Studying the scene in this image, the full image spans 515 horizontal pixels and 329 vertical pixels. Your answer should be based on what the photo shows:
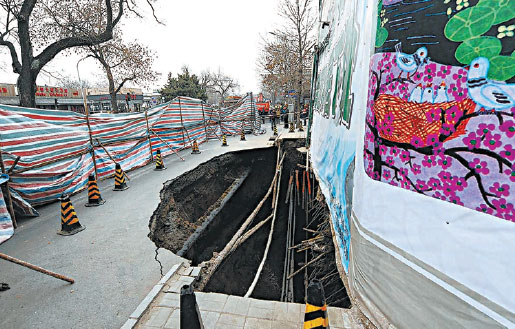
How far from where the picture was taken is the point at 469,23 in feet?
5.28

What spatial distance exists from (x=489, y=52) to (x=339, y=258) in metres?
2.88

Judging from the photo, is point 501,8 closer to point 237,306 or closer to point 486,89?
point 486,89

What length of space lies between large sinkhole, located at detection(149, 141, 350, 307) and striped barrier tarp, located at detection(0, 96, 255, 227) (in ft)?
8.11

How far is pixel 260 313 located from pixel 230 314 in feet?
1.24

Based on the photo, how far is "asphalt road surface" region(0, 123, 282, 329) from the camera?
130 inches

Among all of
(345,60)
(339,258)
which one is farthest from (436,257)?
(345,60)

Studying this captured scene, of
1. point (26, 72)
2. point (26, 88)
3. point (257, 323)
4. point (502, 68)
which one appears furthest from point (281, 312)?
point (26, 72)

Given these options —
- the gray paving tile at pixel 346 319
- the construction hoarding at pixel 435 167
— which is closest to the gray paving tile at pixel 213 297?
the gray paving tile at pixel 346 319

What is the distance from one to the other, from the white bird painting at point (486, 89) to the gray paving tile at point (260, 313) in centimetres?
304

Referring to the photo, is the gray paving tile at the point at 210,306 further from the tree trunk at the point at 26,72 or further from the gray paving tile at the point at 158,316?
the tree trunk at the point at 26,72

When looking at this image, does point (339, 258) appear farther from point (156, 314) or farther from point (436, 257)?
point (156, 314)

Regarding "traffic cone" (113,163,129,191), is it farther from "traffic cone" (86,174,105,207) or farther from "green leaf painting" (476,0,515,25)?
"green leaf painting" (476,0,515,25)

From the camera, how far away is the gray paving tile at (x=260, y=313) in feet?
10.6

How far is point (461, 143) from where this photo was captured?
5.60ft
